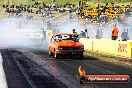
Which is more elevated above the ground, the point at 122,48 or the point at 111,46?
the point at 122,48

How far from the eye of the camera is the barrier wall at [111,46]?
949 inches

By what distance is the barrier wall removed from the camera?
24100 mm

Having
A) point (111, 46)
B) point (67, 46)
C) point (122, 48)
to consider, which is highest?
point (67, 46)

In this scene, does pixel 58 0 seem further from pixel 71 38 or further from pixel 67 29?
pixel 71 38

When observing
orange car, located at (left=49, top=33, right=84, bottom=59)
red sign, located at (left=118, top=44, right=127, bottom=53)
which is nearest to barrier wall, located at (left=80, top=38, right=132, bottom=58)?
red sign, located at (left=118, top=44, right=127, bottom=53)

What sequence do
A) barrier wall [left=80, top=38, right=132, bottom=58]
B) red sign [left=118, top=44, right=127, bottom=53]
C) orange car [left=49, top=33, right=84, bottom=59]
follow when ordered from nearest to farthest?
barrier wall [left=80, top=38, right=132, bottom=58] < red sign [left=118, top=44, right=127, bottom=53] < orange car [left=49, top=33, right=84, bottom=59]

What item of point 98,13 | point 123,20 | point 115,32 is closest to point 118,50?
point 115,32

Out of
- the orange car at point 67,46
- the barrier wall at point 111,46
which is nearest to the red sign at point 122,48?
the barrier wall at point 111,46

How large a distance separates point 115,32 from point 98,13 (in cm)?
2862

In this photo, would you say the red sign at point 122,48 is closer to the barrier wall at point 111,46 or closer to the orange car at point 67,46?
the barrier wall at point 111,46

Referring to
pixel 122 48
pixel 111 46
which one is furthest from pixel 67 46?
pixel 111 46

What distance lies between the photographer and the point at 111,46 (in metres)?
A: 27.5

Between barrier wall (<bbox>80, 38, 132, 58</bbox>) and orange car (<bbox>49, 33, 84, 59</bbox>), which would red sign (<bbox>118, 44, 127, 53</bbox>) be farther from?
orange car (<bbox>49, 33, 84, 59</bbox>)

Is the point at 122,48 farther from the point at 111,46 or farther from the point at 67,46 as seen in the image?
the point at 67,46
